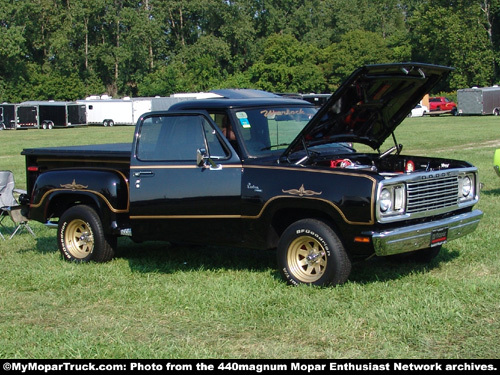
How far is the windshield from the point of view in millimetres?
7742

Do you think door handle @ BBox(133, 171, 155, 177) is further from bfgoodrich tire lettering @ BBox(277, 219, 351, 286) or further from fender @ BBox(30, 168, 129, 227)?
bfgoodrich tire lettering @ BBox(277, 219, 351, 286)

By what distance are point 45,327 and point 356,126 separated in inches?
152

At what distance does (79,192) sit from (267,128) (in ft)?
8.24

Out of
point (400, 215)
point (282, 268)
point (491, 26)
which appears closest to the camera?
point (400, 215)

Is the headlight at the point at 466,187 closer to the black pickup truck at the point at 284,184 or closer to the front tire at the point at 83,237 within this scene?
the black pickup truck at the point at 284,184

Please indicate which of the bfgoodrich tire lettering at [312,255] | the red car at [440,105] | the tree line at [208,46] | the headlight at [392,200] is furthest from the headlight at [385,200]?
the tree line at [208,46]

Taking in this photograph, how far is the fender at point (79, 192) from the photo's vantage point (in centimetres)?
854

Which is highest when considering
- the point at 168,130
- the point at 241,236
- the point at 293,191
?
the point at 168,130

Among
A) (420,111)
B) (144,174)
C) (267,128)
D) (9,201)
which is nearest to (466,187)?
(267,128)

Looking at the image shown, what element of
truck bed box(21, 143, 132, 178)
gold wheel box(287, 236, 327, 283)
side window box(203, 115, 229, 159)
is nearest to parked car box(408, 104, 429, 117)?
truck bed box(21, 143, 132, 178)

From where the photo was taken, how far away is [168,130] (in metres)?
8.09
